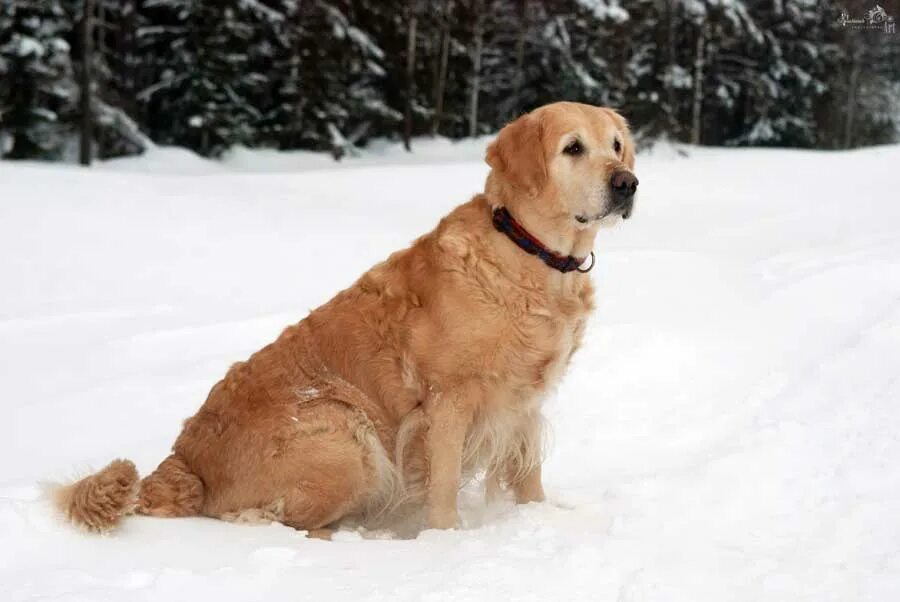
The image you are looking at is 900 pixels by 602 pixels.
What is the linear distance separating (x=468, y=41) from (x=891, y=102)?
15.9 metres

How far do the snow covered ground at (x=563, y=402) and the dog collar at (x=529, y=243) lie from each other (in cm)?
96

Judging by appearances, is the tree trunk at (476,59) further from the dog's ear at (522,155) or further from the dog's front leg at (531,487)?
the dog's front leg at (531,487)

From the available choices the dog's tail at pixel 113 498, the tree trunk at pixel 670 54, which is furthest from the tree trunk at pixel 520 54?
the dog's tail at pixel 113 498

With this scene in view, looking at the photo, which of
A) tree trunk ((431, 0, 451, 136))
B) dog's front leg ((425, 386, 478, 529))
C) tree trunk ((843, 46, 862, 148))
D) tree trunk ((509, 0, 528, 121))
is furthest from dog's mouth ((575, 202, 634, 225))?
tree trunk ((843, 46, 862, 148))

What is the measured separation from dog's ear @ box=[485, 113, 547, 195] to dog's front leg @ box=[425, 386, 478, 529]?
2.84ft

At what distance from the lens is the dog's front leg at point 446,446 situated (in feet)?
10.1

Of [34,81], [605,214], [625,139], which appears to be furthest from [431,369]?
[34,81]

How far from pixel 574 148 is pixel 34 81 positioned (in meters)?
16.3

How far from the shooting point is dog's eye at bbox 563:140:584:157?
3197 millimetres

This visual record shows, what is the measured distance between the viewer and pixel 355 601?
2.18m

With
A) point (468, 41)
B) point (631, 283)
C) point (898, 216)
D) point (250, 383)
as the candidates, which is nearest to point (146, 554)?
point (250, 383)

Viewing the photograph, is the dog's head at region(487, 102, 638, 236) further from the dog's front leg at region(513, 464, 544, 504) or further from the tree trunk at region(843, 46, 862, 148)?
the tree trunk at region(843, 46, 862, 148)

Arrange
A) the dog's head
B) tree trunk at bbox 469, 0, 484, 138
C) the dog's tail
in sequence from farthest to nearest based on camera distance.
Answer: tree trunk at bbox 469, 0, 484, 138
the dog's head
the dog's tail

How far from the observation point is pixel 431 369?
10.1 feet
